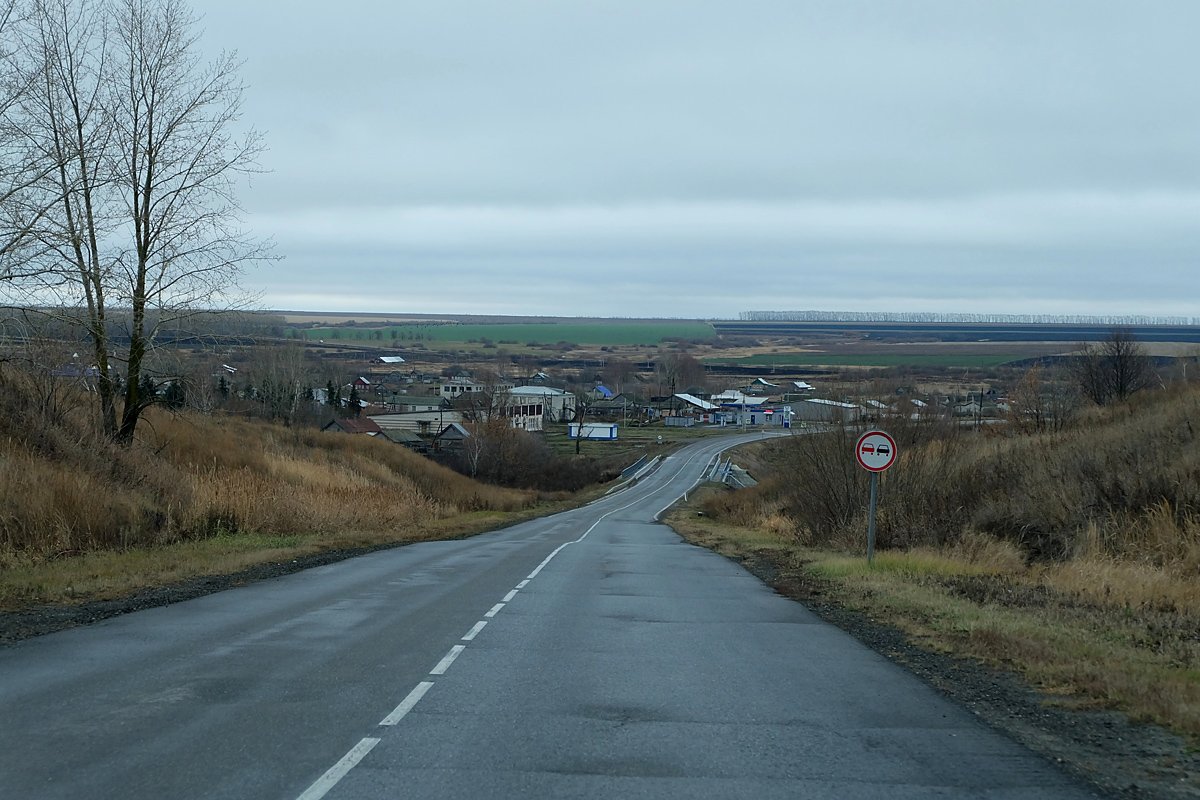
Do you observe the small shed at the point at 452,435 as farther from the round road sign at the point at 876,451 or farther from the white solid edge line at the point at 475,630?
the white solid edge line at the point at 475,630

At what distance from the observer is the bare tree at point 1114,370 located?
173ft

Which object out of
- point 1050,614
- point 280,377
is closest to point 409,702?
point 1050,614

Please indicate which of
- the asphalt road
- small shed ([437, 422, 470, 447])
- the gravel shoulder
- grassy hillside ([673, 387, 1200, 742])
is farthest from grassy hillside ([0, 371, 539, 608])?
small shed ([437, 422, 470, 447])

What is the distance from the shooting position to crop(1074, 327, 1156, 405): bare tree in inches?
2074

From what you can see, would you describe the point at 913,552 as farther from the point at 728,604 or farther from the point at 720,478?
the point at 720,478

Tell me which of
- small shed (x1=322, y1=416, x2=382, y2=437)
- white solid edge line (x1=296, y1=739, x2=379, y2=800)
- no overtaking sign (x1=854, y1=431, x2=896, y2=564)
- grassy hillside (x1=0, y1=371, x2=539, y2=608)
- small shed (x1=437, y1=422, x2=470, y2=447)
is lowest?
small shed (x1=437, y1=422, x2=470, y2=447)

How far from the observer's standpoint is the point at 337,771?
6.32m

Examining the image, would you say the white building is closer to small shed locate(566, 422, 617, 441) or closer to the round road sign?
small shed locate(566, 422, 617, 441)

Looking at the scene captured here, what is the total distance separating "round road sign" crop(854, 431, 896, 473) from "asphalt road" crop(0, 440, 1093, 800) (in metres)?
4.62

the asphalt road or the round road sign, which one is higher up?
the round road sign

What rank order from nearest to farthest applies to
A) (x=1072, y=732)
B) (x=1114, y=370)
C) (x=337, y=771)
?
(x=337, y=771) → (x=1072, y=732) → (x=1114, y=370)

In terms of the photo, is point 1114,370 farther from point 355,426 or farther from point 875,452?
point 355,426

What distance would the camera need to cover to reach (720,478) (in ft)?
256

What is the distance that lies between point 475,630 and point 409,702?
3.67 metres
